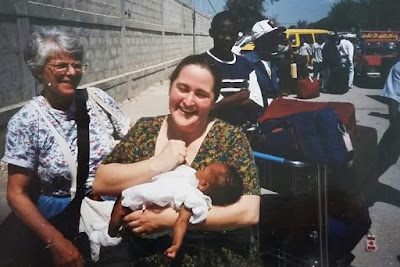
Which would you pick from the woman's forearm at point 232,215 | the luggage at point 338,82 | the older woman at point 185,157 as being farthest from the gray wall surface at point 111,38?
the luggage at point 338,82

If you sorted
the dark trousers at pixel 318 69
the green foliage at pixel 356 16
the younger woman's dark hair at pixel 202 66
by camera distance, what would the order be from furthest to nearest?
the dark trousers at pixel 318 69, the green foliage at pixel 356 16, the younger woman's dark hair at pixel 202 66

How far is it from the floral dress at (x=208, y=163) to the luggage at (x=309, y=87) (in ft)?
1.66

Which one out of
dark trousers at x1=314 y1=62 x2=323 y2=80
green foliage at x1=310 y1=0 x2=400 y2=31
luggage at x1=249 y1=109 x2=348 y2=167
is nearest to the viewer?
luggage at x1=249 y1=109 x2=348 y2=167

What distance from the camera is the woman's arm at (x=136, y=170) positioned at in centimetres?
144

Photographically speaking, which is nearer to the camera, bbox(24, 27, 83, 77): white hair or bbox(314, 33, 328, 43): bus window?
bbox(24, 27, 83, 77): white hair

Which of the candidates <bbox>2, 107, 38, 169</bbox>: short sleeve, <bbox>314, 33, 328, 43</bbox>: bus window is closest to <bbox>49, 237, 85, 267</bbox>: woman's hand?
<bbox>2, 107, 38, 169</bbox>: short sleeve

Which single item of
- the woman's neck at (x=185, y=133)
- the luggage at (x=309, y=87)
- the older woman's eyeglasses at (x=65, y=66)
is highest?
the older woman's eyeglasses at (x=65, y=66)

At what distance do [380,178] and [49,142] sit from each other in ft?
5.95

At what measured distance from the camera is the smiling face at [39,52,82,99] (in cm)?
137

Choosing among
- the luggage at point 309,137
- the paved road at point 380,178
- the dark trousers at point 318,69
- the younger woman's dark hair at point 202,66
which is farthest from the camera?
the dark trousers at point 318,69

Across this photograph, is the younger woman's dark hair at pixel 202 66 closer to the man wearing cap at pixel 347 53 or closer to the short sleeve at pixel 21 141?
the short sleeve at pixel 21 141

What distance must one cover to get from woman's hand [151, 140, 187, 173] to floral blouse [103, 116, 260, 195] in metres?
0.05

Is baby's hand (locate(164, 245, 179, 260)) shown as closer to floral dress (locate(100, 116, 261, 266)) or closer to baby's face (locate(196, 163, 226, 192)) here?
floral dress (locate(100, 116, 261, 266))

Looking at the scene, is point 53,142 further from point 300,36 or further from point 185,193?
point 300,36
